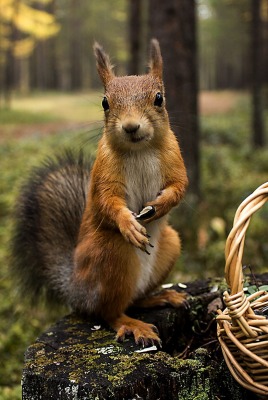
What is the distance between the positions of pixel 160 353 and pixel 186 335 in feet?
1.43

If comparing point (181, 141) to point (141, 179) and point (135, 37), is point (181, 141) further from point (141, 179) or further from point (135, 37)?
point (135, 37)

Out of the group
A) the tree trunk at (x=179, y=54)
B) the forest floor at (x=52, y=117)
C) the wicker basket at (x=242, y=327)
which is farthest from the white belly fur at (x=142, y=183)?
the forest floor at (x=52, y=117)

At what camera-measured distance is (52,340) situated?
2.10 metres

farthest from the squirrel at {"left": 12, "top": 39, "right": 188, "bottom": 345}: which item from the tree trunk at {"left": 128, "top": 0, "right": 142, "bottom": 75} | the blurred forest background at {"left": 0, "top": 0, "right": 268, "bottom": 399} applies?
the tree trunk at {"left": 128, "top": 0, "right": 142, "bottom": 75}

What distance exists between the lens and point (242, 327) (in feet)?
5.31

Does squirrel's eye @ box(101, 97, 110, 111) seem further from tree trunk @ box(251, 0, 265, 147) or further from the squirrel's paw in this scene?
tree trunk @ box(251, 0, 265, 147)

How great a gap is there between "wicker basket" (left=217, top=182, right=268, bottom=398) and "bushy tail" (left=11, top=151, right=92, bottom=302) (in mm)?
925

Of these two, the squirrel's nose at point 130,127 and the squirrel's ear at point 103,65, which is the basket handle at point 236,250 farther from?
the squirrel's ear at point 103,65

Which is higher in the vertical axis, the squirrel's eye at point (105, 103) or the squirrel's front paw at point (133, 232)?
the squirrel's eye at point (105, 103)

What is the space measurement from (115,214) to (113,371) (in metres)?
0.54

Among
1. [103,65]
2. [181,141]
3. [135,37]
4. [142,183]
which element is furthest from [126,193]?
[135,37]

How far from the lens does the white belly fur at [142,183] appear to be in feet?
6.53

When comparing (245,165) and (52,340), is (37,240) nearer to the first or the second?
(52,340)

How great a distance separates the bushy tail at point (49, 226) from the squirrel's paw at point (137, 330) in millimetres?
351
